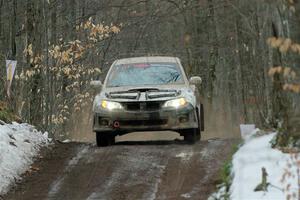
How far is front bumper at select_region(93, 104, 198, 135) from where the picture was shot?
12.2 meters

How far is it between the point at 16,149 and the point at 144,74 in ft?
11.7

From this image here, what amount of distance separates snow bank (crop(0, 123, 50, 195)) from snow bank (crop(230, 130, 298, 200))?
11.5 ft

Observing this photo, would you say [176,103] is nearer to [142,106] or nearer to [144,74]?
[142,106]

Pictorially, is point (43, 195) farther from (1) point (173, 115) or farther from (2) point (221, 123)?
(2) point (221, 123)

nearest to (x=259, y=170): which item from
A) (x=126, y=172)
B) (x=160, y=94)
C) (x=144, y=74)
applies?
(x=126, y=172)

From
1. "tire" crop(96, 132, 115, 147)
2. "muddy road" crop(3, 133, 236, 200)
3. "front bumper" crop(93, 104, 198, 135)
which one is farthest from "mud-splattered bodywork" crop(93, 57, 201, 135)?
"muddy road" crop(3, 133, 236, 200)

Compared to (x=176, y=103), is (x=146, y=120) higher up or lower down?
lower down

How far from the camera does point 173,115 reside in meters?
12.2

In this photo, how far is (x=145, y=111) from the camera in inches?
480

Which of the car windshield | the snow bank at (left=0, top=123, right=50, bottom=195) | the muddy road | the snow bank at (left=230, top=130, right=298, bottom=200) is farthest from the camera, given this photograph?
the car windshield

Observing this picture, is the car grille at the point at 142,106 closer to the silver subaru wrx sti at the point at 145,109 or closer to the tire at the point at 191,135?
the silver subaru wrx sti at the point at 145,109

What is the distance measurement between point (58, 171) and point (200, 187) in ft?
9.00

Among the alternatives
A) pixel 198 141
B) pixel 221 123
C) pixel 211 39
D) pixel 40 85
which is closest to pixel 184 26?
pixel 211 39

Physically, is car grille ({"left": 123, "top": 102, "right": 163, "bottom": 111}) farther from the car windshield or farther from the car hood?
the car windshield
